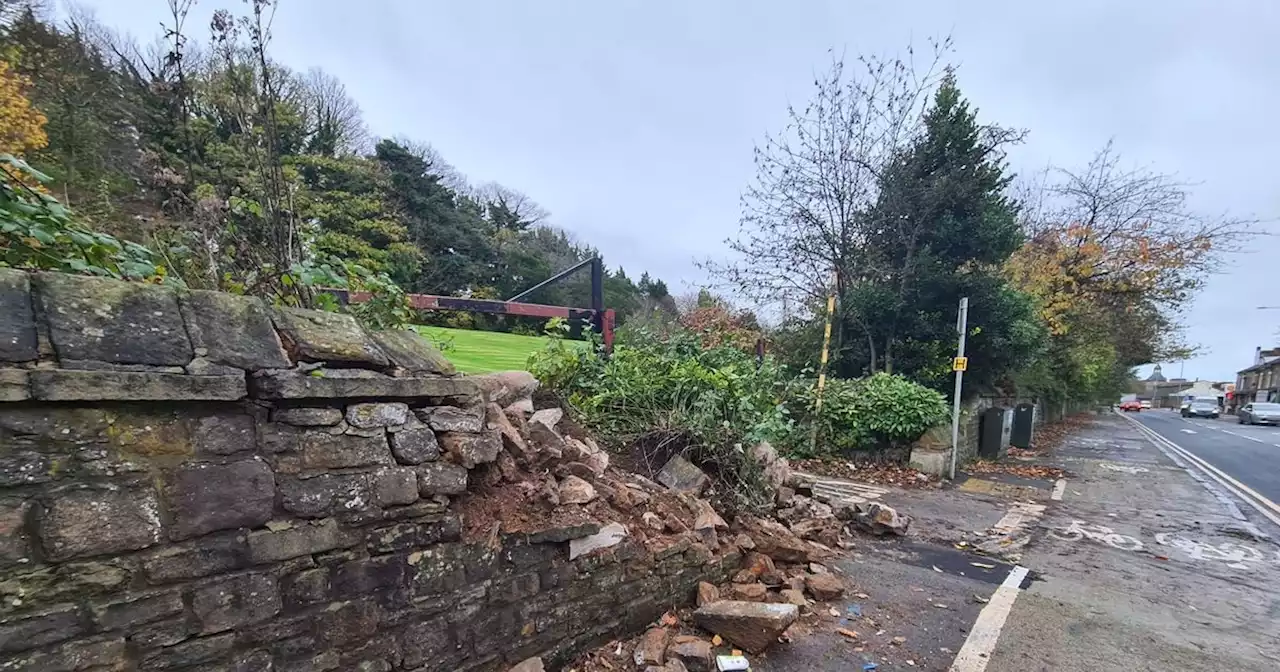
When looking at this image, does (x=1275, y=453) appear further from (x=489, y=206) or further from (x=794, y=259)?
(x=489, y=206)

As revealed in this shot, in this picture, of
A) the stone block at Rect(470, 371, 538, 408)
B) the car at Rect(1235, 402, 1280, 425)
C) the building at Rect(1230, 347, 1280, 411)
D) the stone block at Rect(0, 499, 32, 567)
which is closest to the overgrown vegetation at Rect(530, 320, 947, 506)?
the stone block at Rect(470, 371, 538, 408)

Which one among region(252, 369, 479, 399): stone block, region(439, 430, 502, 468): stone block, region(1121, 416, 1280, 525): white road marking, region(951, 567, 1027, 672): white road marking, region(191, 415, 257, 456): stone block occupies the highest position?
region(252, 369, 479, 399): stone block

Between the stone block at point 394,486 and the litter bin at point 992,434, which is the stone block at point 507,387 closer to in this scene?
the stone block at point 394,486

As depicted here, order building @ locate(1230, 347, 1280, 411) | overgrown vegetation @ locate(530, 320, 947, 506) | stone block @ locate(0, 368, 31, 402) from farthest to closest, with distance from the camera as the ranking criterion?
1. building @ locate(1230, 347, 1280, 411)
2. overgrown vegetation @ locate(530, 320, 947, 506)
3. stone block @ locate(0, 368, 31, 402)

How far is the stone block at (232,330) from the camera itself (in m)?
1.91

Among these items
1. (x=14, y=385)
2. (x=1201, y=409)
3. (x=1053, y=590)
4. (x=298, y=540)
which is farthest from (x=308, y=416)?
(x=1201, y=409)

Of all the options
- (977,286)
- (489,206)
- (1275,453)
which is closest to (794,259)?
(977,286)

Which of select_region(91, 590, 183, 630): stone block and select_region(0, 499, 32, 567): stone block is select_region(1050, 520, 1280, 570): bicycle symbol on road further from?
select_region(0, 499, 32, 567): stone block

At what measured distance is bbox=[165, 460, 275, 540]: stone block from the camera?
6.00 ft

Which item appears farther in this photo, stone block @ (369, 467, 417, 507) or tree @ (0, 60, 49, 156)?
tree @ (0, 60, 49, 156)

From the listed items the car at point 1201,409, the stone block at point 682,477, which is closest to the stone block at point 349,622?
the stone block at point 682,477

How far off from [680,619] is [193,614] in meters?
2.56

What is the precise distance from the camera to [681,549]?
3.64 metres

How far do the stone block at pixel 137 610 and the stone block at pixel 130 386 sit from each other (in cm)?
64
